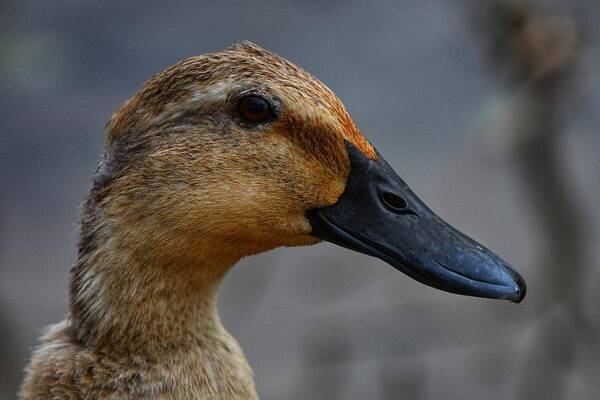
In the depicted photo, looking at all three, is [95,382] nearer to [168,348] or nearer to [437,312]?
[168,348]

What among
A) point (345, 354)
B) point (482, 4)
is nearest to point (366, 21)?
point (345, 354)

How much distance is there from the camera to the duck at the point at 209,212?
8.62 ft

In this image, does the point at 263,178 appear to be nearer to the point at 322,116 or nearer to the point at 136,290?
the point at 322,116

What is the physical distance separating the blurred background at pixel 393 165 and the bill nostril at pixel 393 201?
129 centimetres

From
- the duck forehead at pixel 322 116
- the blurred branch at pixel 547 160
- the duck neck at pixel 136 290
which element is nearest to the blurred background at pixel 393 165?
the blurred branch at pixel 547 160

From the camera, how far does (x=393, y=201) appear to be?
2.70 metres

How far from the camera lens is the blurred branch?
369 centimetres

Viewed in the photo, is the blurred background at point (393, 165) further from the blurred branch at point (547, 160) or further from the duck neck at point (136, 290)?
the duck neck at point (136, 290)

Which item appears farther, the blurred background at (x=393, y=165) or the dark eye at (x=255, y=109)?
the blurred background at (x=393, y=165)

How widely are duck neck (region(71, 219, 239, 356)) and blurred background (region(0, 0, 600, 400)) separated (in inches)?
56.1

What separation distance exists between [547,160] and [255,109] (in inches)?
81.9

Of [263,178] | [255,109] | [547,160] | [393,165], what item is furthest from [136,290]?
[393,165]

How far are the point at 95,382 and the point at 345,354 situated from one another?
9.73ft

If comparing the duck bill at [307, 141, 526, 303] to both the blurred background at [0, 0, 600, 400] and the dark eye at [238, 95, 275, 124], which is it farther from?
the blurred background at [0, 0, 600, 400]
